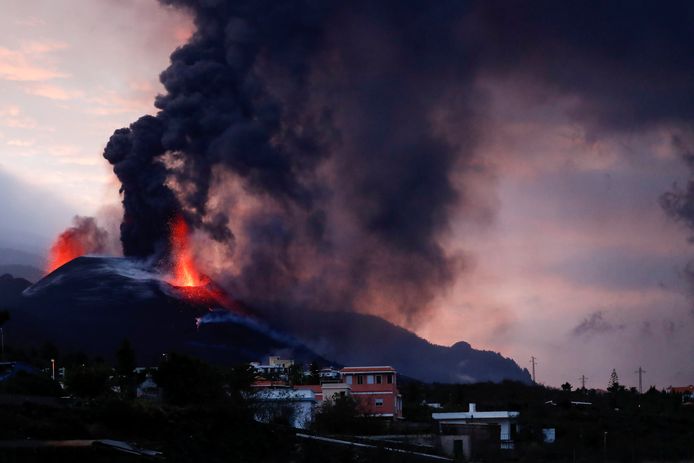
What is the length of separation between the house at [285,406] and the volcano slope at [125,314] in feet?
219

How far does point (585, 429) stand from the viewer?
224 feet

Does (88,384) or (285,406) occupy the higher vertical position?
(88,384)

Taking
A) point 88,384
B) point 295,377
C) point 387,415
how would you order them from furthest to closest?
point 295,377 → point 387,415 → point 88,384

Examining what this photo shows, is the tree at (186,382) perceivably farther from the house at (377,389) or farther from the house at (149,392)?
the house at (377,389)

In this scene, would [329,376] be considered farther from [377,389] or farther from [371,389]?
[377,389]

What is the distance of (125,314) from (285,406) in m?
92.2

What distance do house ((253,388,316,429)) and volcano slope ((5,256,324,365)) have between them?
66.6 m

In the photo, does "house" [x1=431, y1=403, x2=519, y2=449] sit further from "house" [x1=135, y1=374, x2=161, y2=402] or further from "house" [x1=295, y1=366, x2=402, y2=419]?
"house" [x1=135, y1=374, x2=161, y2=402]

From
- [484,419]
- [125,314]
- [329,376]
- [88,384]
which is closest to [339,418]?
[484,419]

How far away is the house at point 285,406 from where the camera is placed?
2105 inches

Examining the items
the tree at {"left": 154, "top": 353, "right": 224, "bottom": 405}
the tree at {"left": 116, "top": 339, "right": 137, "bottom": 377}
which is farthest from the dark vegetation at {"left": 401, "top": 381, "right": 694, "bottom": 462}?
the tree at {"left": 116, "top": 339, "right": 137, "bottom": 377}

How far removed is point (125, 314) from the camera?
146250 millimetres

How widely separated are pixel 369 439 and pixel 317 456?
9719mm

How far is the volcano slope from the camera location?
5305 inches
